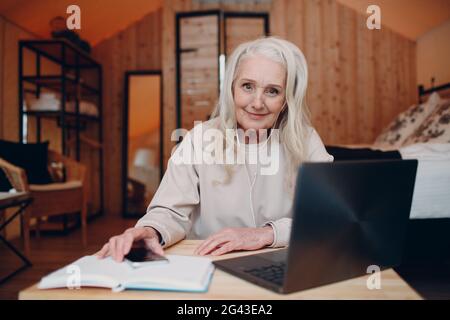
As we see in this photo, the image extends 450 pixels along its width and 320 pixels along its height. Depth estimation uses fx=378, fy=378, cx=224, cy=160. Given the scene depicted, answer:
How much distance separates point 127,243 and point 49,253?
104 inches

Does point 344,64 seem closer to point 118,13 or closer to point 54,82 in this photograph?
point 118,13

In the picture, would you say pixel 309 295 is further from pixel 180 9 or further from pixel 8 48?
pixel 180 9

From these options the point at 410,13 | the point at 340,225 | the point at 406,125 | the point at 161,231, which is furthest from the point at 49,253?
the point at 410,13

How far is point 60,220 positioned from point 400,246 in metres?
3.96

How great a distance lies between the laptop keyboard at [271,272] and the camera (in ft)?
2.09

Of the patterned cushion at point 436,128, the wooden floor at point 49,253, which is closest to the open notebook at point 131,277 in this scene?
the wooden floor at point 49,253

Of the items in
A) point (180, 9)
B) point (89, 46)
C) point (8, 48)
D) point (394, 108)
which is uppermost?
point (180, 9)

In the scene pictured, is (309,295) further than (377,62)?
No

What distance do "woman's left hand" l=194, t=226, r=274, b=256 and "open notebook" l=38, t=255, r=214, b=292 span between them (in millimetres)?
158

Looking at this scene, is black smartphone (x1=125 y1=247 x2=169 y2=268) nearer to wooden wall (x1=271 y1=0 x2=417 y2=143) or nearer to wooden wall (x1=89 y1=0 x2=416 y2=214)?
wooden wall (x1=89 y1=0 x2=416 y2=214)

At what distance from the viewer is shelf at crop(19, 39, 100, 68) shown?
150 inches

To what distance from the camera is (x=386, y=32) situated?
16.0 ft

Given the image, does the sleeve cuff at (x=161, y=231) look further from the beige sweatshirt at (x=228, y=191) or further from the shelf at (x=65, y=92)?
the shelf at (x=65, y=92)
